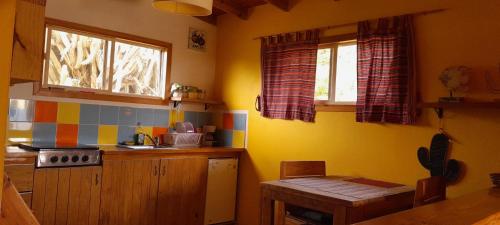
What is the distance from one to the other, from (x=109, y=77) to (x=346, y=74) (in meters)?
2.39

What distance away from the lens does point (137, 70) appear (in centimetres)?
420

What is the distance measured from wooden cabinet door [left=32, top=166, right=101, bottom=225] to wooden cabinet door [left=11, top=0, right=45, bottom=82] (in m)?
2.74

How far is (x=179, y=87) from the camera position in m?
4.29

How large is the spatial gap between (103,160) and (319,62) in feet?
7.23

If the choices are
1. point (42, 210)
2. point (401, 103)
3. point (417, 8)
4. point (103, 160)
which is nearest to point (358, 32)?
point (417, 8)

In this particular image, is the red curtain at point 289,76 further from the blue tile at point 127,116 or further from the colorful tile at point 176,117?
the blue tile at point 127,116

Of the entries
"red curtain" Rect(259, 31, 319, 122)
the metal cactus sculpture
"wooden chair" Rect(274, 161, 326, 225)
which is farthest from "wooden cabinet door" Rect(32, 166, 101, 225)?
the metal cactus sculpture

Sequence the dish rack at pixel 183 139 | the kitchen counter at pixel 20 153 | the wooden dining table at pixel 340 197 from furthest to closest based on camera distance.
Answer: the dish rack at pixel 183 139 → the kitchen counter at pixel 20 153 → the wooden dining table at pixel 340 197

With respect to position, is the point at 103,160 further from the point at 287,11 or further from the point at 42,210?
the point at 287,11

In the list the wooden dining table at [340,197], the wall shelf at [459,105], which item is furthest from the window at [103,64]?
the wall shelf at [459,105]

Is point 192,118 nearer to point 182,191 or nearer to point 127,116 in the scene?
point 127,116

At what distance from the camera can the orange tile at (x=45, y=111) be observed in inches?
135

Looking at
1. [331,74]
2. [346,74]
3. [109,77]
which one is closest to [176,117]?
[109,77]

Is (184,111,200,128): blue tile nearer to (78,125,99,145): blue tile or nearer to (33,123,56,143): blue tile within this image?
(78,125,99,145): blue tile
